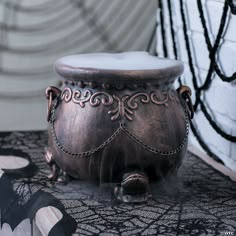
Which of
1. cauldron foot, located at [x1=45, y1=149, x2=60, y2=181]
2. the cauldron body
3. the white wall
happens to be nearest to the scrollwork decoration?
the cauldron body

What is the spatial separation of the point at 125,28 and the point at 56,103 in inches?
36.8

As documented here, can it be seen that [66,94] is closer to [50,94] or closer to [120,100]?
[50,94]

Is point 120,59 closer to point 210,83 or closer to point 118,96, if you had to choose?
point 118,96

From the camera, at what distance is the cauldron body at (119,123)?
4.09 ft

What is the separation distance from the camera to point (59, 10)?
84.1 inches

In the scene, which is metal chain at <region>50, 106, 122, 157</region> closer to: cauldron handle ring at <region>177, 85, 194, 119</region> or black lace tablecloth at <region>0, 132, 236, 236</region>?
black lace tablecloth at <region>0, 132, 236, 236</region>

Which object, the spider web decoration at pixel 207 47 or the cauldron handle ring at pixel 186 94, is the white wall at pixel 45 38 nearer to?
the spider web decoration at pixel 207 47

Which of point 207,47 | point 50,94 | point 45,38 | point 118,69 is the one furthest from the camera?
point 45,38

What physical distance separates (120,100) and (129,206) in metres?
0.24

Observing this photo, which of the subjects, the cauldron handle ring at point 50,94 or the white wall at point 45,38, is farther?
the white wall at point 45,38

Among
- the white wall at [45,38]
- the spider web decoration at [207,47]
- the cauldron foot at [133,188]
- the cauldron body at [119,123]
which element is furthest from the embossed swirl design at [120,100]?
the white wall at [45,38]

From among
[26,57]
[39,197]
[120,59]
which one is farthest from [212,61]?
[26,57]

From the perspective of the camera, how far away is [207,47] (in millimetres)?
1637

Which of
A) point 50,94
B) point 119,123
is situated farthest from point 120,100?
point 50,94
